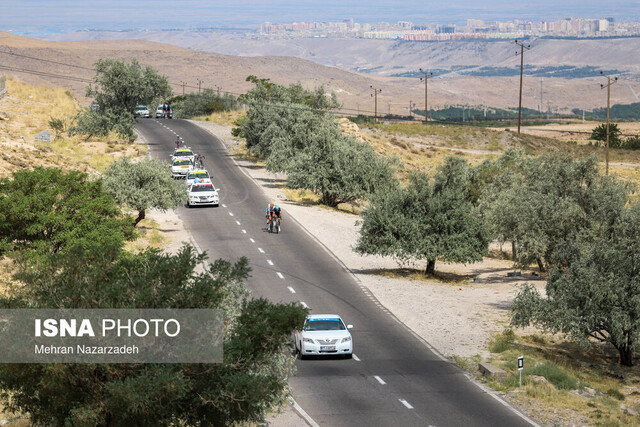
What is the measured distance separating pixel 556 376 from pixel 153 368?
14.1 metres

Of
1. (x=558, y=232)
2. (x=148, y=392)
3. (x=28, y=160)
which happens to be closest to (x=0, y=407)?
(x=148, y=392)

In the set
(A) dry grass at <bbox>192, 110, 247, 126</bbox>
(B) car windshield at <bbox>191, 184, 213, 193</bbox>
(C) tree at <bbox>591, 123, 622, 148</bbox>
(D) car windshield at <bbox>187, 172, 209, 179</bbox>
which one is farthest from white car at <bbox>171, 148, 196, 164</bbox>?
(C) tree at <bbox>591, 123, 622, 148</bbox>

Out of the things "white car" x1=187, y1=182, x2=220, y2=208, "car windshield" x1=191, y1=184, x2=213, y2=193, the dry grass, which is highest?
the dry grass

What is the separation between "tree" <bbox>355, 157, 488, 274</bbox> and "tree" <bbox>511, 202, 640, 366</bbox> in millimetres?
10581

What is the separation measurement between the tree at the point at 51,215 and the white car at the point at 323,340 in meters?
7.07

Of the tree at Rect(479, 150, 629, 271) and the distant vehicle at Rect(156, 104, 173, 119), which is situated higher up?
the distant vehicle at Rect(156, 104, 173, 119)

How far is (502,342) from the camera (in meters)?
27.9

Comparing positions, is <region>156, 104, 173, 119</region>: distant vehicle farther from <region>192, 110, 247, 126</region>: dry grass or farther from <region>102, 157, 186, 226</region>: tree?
<region>102, 157, 186, 226</region>: tree

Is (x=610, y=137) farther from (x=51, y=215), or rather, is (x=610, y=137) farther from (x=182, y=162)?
(x=51, y=215)

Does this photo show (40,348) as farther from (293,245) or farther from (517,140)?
(517,140)

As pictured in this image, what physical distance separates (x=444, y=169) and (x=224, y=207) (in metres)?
17.8

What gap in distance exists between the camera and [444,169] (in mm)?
41500

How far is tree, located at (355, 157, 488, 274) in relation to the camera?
3956 centimetres

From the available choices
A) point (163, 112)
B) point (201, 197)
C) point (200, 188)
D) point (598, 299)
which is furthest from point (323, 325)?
point (163, 112)
